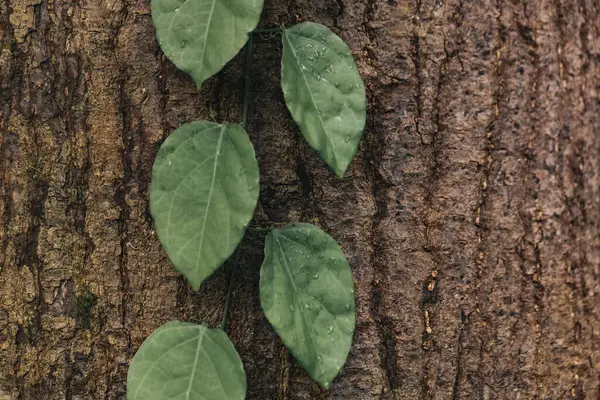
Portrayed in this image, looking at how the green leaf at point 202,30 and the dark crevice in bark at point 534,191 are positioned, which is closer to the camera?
the green leaf at point 202,30

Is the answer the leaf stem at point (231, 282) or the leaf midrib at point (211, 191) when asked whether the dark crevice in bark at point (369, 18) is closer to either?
the leaf midrib at point (211, 191)

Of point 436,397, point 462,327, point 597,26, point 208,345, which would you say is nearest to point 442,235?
point 462,327

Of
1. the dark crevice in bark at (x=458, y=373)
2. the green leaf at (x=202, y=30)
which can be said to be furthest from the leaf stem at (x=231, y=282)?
the dark crevice in bark at (x=458, y=373)

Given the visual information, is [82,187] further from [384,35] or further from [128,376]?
[384,35]

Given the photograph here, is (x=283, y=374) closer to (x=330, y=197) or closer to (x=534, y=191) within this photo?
(x=330, y=197)

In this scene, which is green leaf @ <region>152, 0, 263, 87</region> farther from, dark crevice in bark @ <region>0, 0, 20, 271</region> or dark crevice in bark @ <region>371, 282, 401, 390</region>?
dark crevice in bark @ <region>371, 282, 401, 390</region>

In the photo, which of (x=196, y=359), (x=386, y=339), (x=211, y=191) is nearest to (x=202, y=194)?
(x=211, y=191)
